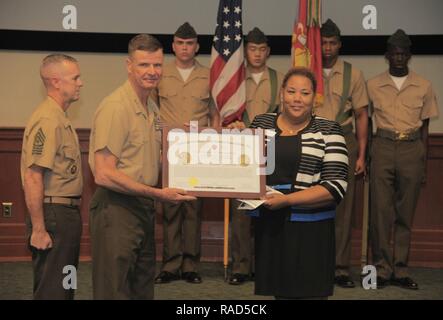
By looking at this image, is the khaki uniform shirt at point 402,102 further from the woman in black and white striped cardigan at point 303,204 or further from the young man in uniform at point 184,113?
the woman in black and white striped cardigan at point 303,204

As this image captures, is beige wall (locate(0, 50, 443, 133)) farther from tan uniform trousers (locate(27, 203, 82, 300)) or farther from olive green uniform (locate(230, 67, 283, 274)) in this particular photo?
tan uniform trousers (locate(27, 203, 82, 300))

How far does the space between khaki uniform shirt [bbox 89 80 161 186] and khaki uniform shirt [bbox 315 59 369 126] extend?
2.66 metres

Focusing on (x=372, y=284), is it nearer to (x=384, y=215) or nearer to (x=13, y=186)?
(x=384, y=215)

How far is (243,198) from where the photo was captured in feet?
11.9

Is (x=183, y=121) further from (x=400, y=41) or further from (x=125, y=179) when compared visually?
(x=125, y=179)

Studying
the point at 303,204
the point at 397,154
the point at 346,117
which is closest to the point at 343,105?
the point at 346,117

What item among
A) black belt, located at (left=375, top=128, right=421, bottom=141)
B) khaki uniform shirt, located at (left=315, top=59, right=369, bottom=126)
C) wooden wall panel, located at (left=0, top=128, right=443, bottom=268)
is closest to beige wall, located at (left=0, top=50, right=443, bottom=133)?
wooden wall panel, located at (left=0, top=128, right=443, bottom=268)

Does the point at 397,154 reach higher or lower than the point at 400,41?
lower

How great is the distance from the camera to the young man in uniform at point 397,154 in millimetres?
6023

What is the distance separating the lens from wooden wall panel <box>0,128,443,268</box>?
6.90 m

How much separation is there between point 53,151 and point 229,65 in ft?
8.64

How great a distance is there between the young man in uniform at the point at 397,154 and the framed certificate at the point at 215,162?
266 cm

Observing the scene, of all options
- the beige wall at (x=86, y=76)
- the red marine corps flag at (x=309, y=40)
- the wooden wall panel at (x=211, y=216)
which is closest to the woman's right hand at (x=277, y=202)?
the red marine corps flag at (x=309, y=40)

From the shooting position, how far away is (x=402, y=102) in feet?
19.9
